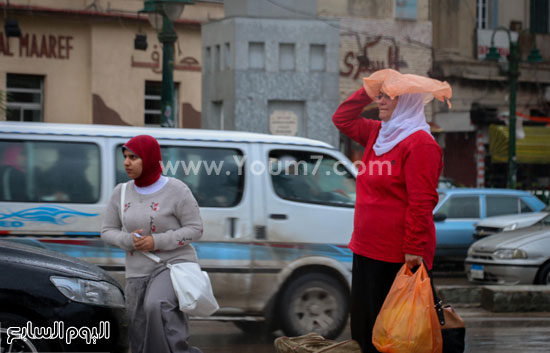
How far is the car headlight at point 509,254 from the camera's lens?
13.0m

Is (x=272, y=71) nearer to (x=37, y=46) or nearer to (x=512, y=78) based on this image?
(x=512, y=78)

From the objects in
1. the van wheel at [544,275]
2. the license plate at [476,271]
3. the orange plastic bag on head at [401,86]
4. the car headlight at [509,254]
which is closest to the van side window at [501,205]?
the license plate at [476,271]

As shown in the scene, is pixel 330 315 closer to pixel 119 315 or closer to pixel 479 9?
pixel 119 315

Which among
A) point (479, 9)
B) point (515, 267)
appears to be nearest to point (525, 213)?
point (515, 267)

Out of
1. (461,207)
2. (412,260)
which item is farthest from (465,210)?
(412,260)

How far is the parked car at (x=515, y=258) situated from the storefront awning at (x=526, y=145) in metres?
18.5

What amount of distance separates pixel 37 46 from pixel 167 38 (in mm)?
15679

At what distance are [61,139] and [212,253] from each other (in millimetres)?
1670

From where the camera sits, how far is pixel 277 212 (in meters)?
8.77

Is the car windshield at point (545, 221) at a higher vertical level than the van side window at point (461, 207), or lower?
lower

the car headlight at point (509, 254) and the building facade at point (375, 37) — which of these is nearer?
the car headlight at point (509, 254)

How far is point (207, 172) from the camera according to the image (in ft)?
28.6

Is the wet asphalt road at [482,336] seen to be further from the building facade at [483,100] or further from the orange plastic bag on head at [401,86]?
the building facade at [483,100]

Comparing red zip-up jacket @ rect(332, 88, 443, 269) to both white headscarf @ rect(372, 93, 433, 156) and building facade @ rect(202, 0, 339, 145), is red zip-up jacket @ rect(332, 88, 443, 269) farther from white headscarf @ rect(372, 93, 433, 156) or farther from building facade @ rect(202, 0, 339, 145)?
building facade @ rect(202, 0, 339, 145)
